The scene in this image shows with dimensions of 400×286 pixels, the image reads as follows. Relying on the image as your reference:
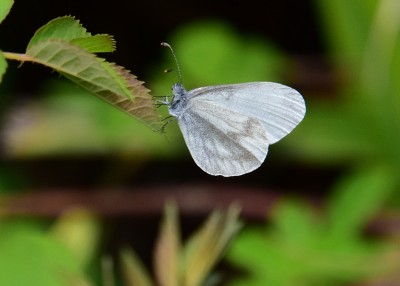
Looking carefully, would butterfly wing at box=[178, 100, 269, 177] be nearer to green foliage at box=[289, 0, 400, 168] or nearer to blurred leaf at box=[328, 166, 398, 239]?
blurred leaf at box=[328, 166, 398, 239]

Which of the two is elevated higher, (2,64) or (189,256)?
(2,64)

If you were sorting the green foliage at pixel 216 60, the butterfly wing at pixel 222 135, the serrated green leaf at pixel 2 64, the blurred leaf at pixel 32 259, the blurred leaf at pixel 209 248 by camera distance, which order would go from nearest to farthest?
the serrated green leaf at pixel 2 64 < the blurred leaf at pixel 209 248 < the butterfly wing at pixel 222 135 < the blurred leaf at pixel 32 259 < the green foliage at pixel 216 60

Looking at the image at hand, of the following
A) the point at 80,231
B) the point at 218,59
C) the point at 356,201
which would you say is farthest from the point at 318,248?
the point at 218,59

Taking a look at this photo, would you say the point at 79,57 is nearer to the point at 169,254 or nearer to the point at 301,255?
the point at 169,254

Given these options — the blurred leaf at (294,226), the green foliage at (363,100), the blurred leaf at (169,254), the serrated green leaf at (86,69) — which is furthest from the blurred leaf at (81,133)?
the serrated green leaf at (86,69)

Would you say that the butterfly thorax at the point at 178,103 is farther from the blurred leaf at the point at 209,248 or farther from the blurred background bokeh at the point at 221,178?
the blurred background bokeh at the point at 221,178

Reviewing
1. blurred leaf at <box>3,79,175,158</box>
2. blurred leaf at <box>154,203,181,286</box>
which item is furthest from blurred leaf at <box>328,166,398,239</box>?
blurred leaf at <box>154,203,181,286</box>

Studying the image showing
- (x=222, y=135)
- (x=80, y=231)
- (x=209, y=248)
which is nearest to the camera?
(x=209, y=248)
